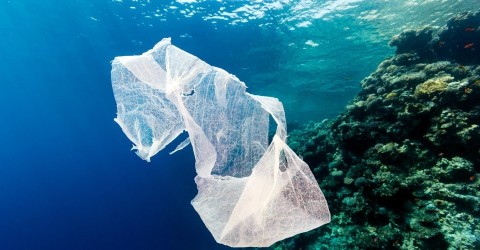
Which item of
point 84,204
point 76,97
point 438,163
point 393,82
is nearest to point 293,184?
point 438,163

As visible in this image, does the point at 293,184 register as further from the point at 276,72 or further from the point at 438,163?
the point at 276,72

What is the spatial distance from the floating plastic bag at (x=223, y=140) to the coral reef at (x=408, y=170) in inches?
128

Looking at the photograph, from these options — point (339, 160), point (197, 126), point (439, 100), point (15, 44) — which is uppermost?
point (15, 44)

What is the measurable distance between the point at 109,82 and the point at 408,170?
77.8 ft

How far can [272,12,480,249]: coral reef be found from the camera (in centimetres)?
482

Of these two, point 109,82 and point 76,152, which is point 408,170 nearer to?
point 109,82

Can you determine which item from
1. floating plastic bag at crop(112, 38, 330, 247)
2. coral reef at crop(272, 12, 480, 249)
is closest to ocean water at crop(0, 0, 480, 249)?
coral reef at crop(272, 12, 480, 249)

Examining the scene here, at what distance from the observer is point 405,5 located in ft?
49.7

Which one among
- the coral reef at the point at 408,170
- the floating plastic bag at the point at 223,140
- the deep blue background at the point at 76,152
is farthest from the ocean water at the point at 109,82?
the floating plastic bag at the point at 223,140

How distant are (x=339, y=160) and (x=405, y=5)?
12445mm

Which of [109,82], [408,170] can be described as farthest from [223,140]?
[109,82]

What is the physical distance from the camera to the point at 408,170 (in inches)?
236

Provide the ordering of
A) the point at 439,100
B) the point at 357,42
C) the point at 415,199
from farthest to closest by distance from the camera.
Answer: the point at 357,42 < the point at 439,100 < the point at 415,199

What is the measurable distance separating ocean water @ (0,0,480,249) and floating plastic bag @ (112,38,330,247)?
11858 millimetres
